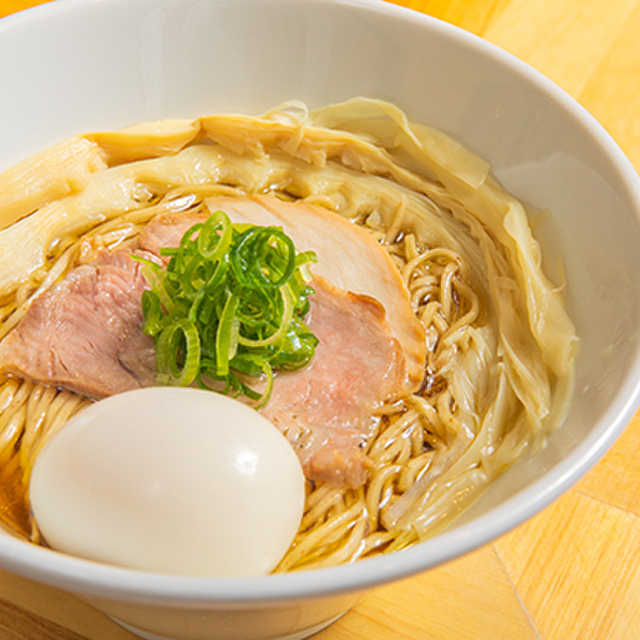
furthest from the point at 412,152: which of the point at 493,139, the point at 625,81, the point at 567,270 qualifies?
the point at 625,81

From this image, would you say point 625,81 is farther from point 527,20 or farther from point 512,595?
point 512,595

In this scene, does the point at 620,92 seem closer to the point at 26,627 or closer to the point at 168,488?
the point at 168,488

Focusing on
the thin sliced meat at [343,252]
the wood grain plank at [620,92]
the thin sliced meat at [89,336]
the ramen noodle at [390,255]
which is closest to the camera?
the ramen noodle at [390,255]

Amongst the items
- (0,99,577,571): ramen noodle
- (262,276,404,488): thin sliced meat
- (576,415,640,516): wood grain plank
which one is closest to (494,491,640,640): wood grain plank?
(576,415,640,516): wood grain plank

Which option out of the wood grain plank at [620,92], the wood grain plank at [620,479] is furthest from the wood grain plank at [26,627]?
the wood grain plank at [620,92]

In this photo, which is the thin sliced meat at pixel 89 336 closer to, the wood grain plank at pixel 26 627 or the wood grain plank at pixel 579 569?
the wood grain plank at pixel 26 627

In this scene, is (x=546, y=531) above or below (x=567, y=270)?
below

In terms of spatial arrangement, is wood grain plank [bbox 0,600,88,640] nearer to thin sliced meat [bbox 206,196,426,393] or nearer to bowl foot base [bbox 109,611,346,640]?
bowl foot base [bbox 109,611,346,640]
